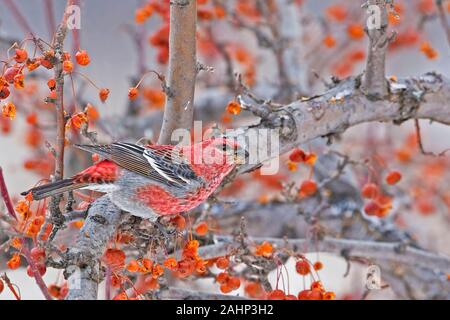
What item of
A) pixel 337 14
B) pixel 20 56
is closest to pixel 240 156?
pixel 20 56

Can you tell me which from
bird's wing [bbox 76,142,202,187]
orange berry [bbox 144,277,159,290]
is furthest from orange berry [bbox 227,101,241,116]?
orange berry [bbox 144,277,159,290]

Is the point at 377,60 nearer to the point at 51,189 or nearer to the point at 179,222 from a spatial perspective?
the point at 179,222

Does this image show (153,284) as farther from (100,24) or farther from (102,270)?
(100,24)

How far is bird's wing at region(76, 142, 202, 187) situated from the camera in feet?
7.80

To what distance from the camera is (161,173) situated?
2.44 meters

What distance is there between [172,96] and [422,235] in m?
3.40

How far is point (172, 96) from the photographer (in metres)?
2.43

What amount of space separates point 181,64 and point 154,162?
366 mm

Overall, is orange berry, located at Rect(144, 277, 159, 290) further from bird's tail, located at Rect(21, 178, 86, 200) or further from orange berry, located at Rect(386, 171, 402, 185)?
orange berry, located at Rect(386, 171, 402, 185)

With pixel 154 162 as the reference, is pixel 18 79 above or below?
above

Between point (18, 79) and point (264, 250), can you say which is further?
point (264, 250)

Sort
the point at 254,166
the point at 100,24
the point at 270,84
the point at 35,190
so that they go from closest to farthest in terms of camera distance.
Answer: the point at 35,190 → the point at 254,166 → the point at 270,84 → the point at 100,24

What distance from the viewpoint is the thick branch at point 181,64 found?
2311 millimetres
